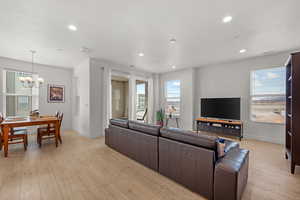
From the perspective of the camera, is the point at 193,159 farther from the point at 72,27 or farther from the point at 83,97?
the point at 83,97

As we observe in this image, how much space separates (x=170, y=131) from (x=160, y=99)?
5036mm

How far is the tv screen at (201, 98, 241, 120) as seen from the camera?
450cm

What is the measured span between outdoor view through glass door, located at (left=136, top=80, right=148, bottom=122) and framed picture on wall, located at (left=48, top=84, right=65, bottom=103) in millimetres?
3321

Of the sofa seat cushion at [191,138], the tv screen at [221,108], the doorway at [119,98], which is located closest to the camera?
the sofa seat cushion at [191,138]

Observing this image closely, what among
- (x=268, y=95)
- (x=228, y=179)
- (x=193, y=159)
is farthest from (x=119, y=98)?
(x=228, y=179)

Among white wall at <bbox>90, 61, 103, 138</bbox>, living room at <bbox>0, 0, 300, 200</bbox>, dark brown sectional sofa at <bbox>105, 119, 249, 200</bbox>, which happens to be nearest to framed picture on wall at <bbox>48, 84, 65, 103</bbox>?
living room at <bbox>0, 0, 300, 200</bbox>

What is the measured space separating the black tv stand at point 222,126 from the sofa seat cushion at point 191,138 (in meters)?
3.25

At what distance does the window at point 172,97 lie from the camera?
21.0 feet

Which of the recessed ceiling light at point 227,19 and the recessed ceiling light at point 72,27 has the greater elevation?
the recessed ceiling light at point 72,27

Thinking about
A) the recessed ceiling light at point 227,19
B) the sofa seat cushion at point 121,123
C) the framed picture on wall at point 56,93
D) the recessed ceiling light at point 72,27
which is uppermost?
the recessed ceiling light at point 72,27

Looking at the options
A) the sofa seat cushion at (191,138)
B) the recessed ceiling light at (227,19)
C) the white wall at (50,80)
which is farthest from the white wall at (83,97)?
the recessed ceiling light at (227,19)

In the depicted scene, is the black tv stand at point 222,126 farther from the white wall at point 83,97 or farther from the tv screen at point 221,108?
the white wall at point 83,97

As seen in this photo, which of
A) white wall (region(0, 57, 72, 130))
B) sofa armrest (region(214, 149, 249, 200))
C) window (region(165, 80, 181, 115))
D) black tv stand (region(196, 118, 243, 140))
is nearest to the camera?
sofa armrest (region(214, 149, 249, 200))

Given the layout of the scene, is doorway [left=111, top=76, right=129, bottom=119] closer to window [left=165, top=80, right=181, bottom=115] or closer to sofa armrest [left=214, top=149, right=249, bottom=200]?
window [left=165, top=80, right=181, bottom=115]
